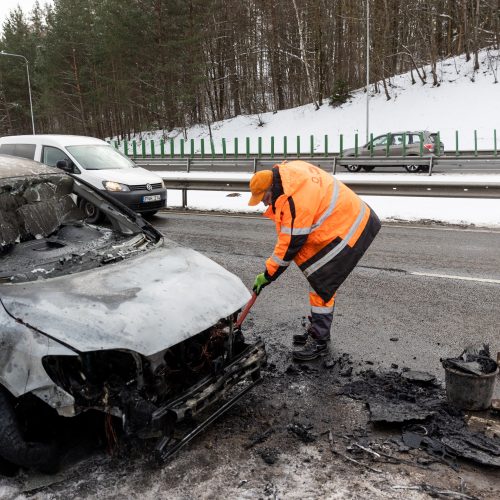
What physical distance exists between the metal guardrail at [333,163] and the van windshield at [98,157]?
8135 mm

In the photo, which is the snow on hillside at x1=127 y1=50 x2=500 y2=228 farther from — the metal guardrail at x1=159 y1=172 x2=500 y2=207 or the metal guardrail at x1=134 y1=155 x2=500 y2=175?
the metal guardrail at x1=159 y1=172 x2=500 y2=207

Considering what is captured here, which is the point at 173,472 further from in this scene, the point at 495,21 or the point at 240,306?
the point at 495,21

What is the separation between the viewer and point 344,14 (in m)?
37.6

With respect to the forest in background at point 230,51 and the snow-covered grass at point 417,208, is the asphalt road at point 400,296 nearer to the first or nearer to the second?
the snow-covered grass at point 417,208

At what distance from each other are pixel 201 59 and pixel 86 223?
33420mm

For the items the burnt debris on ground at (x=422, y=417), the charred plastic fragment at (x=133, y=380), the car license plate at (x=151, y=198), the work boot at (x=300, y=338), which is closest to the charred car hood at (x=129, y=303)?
the charred plastic fragment at (x=133, y=380)

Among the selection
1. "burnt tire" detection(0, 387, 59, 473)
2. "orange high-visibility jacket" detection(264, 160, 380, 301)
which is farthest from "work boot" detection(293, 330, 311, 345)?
"burnt tire" detection(0, 387, 59, 473)

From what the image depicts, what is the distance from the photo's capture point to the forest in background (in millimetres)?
35031

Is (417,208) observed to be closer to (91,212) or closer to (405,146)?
(91,212)

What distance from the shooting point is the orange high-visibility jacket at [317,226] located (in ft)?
12.5

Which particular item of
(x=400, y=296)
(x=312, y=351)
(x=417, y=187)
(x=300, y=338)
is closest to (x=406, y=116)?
(x=417, y=187)

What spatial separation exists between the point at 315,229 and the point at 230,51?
40.6 m

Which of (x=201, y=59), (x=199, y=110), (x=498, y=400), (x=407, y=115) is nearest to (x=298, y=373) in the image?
(x=498, y=400)

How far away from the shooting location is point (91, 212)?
14.2ft
